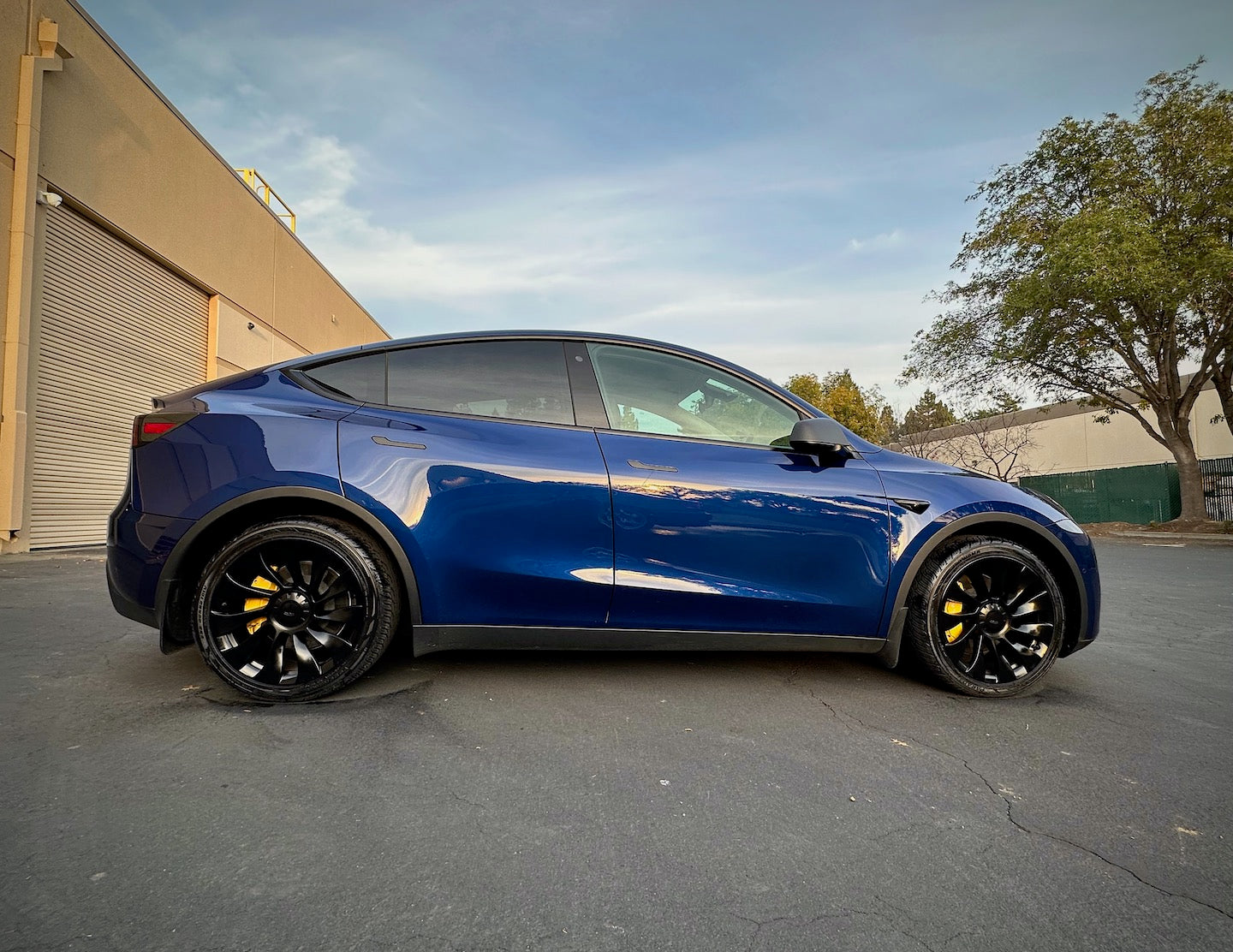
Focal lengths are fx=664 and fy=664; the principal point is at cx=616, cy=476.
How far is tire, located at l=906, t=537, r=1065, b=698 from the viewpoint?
113 inches

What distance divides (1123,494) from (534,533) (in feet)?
93.1

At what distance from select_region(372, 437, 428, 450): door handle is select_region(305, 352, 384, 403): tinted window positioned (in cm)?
23

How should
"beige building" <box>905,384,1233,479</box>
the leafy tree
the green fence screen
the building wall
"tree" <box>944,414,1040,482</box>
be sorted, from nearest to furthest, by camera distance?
the green fence screen
the building wall
"beige building" <box>905,384,1233,479</box>
"tree" <box>944,414,1040,482</box>
the leafy tree

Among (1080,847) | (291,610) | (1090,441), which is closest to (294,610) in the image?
(291,610)

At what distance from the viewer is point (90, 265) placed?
32.2 feet

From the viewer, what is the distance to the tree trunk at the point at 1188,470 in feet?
60.1

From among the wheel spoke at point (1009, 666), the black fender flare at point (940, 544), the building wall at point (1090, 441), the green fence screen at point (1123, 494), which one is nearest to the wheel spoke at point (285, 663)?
the black fender flare at point (940, 544)

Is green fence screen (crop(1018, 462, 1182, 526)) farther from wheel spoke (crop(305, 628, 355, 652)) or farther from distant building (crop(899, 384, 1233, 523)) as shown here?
wheel spoke (crop(305, 628, 355, 652))

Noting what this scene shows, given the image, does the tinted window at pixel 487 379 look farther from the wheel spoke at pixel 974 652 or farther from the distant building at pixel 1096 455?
the distant building at pixel 1096 455

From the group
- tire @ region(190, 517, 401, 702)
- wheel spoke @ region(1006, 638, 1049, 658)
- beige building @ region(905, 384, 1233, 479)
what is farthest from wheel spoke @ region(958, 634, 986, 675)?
beige building @ region(905, 384, 1233, 479)

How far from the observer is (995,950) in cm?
131

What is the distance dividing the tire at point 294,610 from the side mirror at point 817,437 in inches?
70.2

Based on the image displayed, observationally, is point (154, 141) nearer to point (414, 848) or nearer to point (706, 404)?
point (706, 404)

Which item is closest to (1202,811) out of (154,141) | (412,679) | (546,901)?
(546,901)
